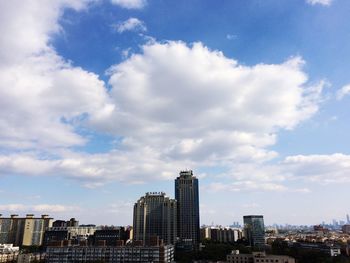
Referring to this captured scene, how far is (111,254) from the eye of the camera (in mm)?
98438

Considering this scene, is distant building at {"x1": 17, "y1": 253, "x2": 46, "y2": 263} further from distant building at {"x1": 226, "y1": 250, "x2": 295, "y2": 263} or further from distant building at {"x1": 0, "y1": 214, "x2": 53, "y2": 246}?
distant building at {"x1": 226, "y1": 250, "x2": 295, "y2": 263}

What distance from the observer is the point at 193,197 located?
6161 inches

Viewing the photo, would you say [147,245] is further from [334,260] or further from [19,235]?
[19,235]

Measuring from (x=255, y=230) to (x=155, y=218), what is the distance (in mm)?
48013

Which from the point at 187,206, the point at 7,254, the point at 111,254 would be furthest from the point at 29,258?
the point at 187,206

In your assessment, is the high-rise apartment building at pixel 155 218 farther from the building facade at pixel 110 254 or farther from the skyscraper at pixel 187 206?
the building facade at pixel 110 254

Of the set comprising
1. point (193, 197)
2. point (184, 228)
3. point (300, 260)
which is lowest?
point (300, 260)

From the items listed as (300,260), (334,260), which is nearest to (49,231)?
(300,260)

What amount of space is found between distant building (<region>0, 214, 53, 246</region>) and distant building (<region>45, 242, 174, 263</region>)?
67019mm

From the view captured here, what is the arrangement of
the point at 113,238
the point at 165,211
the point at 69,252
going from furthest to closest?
the point at 165,211, the point at 113,238, the point at 69,252

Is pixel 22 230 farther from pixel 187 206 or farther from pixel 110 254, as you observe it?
pixel 110 254

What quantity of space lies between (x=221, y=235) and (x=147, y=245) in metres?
102

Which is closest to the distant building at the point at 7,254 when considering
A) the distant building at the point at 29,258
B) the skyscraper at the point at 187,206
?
the distant building at the point at 29,258

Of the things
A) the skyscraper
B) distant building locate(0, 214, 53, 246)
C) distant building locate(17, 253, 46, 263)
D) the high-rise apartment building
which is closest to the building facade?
distant building locate(17, 253, 46, 263)
